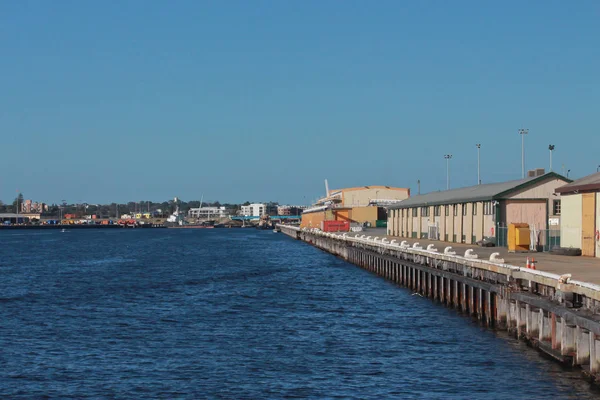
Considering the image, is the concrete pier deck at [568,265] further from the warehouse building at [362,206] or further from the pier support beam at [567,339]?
the warehouse building at [362,206]

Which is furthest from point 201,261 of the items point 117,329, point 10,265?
point 117,329

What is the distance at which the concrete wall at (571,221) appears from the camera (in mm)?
44844

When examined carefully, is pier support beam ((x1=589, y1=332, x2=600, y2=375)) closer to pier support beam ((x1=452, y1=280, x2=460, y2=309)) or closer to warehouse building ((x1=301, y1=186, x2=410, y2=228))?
pier support beam ((x1=452, y1=280, x2=460, y2=309))

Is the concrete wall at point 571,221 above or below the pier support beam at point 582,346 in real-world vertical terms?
above

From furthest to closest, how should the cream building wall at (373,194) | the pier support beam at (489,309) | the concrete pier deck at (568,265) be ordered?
the cream building wall at (373,194) → the pier support beam at (489,309) → the concrete pier deck at (568,265)

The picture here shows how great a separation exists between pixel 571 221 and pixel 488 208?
1463 cm

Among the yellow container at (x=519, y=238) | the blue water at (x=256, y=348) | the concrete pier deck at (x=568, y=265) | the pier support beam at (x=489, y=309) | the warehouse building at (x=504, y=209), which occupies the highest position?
the warehouse building at (x=504, y=209)

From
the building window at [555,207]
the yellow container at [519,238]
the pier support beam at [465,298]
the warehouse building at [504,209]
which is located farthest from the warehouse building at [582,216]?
the building window at [555,207]

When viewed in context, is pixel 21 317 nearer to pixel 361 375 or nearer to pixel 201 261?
pixel 361 375

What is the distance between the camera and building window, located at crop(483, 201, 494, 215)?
5978cm

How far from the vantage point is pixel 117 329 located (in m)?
36.4

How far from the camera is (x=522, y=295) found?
29422mm

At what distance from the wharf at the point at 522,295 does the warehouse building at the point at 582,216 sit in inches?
65.1

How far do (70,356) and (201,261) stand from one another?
201 feet
